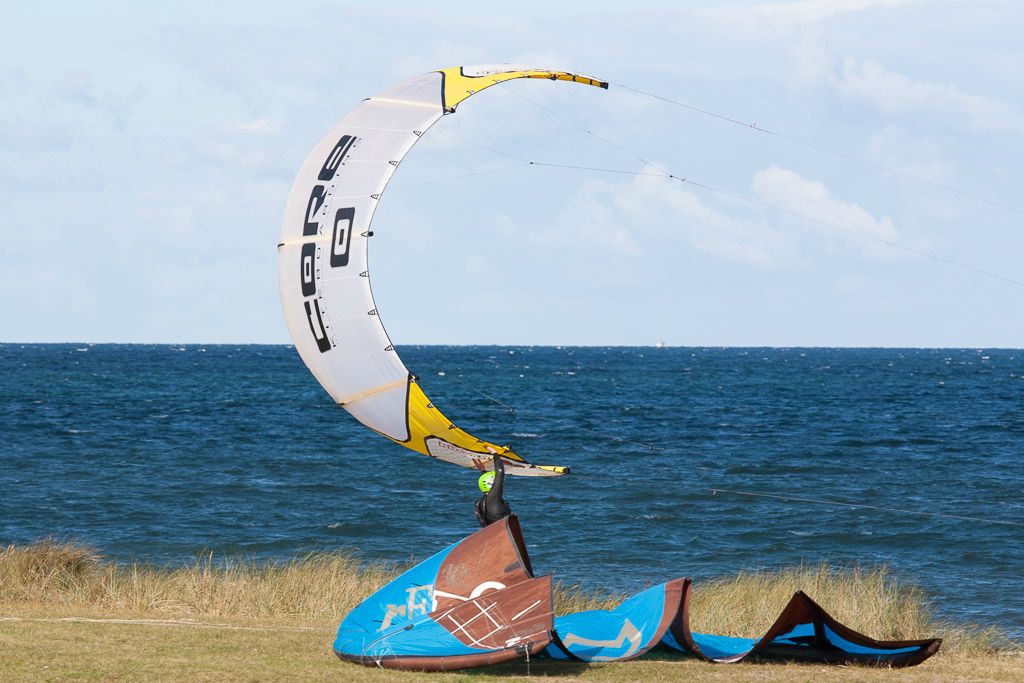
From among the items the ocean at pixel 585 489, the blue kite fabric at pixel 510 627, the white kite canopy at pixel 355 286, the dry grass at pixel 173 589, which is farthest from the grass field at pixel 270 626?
the ocean at pixel 585 489

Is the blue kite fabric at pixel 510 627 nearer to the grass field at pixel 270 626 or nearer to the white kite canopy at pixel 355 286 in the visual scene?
the grass field at pixel 270 626

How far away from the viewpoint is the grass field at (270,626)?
1214 centimetres

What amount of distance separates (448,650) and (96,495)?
26.3 metres

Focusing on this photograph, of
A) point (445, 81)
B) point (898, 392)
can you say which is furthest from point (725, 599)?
point (898, 392)

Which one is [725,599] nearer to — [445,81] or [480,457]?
[480,457]

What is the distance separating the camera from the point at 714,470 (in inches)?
1725

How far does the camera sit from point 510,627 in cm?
1212

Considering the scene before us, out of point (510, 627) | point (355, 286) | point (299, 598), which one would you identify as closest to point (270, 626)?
point (299, 598)

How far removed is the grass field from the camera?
12.1m

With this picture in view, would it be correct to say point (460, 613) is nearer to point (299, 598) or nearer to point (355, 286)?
point (355, 286)

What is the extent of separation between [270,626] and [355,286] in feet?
16.3

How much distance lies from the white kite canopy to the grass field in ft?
8.45

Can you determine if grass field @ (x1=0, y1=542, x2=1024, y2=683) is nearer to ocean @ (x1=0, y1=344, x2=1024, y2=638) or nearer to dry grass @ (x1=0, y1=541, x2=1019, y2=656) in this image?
dry grass @ (x1=0, y1=541, x2=1019, y2=656)

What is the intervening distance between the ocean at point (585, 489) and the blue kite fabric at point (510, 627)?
2.01 metres
